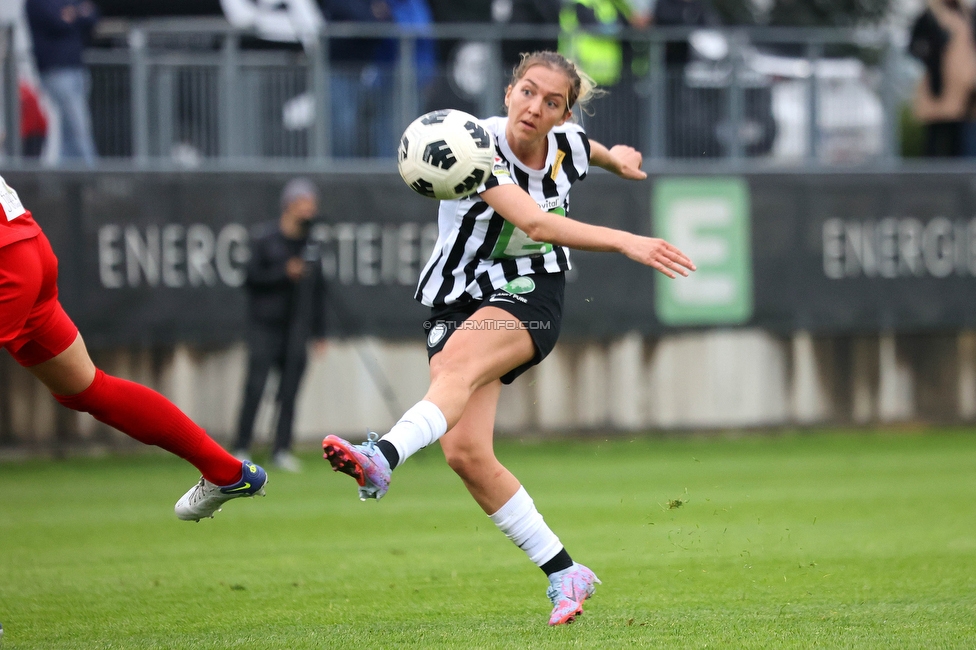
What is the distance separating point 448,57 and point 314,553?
26.2ft

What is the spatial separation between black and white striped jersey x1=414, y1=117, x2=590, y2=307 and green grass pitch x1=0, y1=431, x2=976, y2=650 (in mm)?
1391

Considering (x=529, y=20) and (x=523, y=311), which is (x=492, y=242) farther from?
(x=529, y=20)

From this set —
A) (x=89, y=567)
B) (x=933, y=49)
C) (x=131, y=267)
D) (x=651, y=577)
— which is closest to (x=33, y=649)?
(x=89, y=567)

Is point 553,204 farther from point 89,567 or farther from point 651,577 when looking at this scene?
point 89,567

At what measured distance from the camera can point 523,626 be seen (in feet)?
17.5

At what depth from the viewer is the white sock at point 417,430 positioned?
16.0 feet

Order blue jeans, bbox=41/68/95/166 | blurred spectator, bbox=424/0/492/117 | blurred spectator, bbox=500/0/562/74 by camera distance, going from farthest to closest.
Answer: blurred spectator, bbox=500/0/562/74 → blurred spectator, bbox=424/0/492/117 → blue jeans, bbox=41/68/95/166

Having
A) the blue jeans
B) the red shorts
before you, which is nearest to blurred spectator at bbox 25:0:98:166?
the blue jeans

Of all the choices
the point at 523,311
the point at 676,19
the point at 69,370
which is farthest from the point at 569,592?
the point at 676,19

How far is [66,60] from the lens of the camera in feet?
43.3

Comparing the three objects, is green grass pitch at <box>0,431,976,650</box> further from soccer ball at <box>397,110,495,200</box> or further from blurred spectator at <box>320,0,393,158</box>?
blurred spectator at <box>320,0,393,158</box>

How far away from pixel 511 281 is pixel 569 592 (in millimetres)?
1363

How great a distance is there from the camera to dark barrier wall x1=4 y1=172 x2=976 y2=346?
1355 centimetres

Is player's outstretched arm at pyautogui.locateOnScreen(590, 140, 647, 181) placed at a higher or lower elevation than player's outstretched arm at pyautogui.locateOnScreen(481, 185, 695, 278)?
higher
